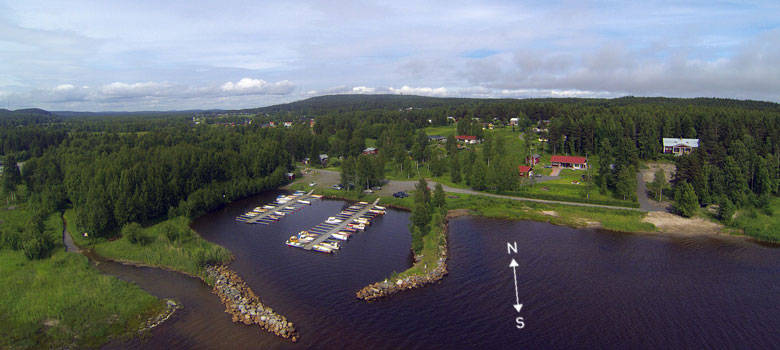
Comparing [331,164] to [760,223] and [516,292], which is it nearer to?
[516,292]

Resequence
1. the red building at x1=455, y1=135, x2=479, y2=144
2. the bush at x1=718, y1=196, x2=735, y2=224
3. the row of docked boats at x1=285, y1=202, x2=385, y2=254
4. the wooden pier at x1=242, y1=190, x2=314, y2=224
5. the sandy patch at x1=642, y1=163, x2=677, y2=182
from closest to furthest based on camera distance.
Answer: the row of docked boats at x1=285, y1=202, x2=385, y2=254 → the bush at x1=718, y1=196, x2=735, y2=224 → the wooden pier at x1=242, y1=190, x2=314, y2=224 → the sandy patch at x1=642, y1=163, x2=677, y2=182 → the red building at x1=455, y1=135, x2=479, y2=144

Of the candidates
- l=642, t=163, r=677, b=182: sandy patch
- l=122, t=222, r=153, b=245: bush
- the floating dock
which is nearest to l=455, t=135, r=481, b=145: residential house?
l=642, t=163, r=677, b=182: sandy patch

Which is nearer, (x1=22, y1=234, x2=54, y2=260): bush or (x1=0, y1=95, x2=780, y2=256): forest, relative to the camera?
(x1=22, y1=234, x2=54, y2=260): bush

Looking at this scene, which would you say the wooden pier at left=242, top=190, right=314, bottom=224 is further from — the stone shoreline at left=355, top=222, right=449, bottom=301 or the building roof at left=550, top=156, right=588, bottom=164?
the building roof at left=550, top=156, right=588, bottom=164

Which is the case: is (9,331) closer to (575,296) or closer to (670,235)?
(575,296)

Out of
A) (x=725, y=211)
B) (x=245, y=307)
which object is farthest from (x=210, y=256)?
(x=725, y=211)

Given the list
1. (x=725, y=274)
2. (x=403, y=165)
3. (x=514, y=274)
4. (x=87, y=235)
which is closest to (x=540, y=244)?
(x=514, y=274)

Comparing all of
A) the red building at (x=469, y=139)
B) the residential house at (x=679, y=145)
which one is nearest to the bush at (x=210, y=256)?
the red building at (x=469, y=139)
